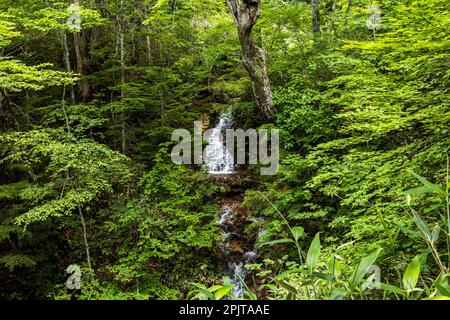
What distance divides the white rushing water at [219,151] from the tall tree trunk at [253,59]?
2116 millimetres

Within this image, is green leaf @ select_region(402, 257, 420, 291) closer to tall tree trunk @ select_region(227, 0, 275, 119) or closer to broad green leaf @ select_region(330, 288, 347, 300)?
broad green leaf @ select_region(330, 288, 347, 300)

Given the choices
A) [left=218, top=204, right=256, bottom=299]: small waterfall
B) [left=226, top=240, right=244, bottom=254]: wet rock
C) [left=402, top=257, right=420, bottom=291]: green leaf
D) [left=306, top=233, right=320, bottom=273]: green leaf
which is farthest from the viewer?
[left=226, top=240, right=244, bottom=254]: wet rock

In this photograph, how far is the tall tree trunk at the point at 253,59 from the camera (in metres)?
8.44

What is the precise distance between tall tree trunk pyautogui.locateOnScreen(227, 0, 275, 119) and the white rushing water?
212 cm

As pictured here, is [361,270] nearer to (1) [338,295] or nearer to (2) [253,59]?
(1) [338,295]

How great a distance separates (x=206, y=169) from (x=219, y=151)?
1449mm

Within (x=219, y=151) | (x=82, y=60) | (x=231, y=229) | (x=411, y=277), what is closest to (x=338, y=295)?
(x=411, y=277)

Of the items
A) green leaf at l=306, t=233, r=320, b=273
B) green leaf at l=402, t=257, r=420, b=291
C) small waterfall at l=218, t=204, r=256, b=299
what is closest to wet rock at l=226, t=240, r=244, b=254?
small waterfall at l=218, t=204, r=256, b=299

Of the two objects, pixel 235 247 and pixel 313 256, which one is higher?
pixel 313 256

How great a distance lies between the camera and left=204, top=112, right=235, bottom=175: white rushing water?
1025 cm

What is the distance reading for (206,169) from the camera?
31.0ft

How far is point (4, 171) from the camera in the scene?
7293 mm

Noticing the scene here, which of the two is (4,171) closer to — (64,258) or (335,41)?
(64,258)
